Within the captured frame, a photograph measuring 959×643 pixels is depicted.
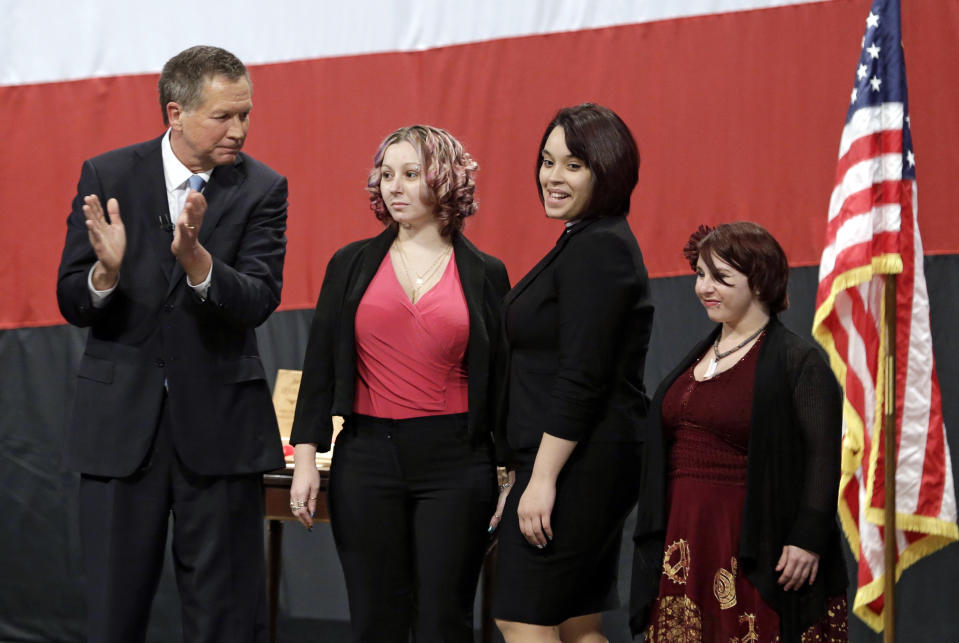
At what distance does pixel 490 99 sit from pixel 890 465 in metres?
1.81

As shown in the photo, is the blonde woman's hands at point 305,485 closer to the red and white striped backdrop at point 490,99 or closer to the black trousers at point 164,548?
the black trousers at point 164,548

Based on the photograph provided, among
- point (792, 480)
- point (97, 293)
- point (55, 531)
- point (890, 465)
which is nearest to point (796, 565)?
point (792, 480)

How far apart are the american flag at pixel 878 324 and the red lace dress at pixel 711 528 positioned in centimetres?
87

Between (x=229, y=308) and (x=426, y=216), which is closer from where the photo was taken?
(x=229, y=308)

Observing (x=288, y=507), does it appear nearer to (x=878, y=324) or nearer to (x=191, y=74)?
(x=191, y=74)

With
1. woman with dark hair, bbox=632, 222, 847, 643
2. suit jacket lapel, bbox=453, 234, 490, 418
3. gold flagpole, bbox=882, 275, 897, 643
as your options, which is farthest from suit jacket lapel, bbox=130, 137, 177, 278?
gold flagpole, bbox=882, 275, 897, 643

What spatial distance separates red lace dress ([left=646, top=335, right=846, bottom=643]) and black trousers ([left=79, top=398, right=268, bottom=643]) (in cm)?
86

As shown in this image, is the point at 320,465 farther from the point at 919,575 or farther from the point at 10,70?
the point at 10,70

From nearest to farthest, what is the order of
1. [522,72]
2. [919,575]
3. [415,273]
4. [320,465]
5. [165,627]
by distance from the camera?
[415,273] → [320,465] → [919,575] → [522,72] → [165,627]

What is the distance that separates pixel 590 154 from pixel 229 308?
775mm

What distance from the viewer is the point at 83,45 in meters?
4.05

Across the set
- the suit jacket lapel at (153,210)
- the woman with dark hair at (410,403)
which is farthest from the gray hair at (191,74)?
the woman with dark hair at (410,403)

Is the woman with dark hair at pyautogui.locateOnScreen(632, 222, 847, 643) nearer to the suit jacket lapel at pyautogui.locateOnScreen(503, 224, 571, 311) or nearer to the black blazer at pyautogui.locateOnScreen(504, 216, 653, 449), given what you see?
the black blazer at pyautogui.locateOnScreen(504, 216, 653, 449)

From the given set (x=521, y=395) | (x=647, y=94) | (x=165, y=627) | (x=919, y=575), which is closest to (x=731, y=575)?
(x=521, y=395)
